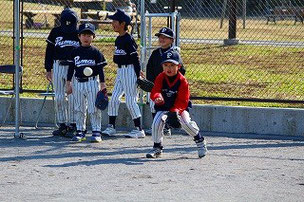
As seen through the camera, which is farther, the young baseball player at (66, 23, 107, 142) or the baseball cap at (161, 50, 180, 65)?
the young baseball player at (66, 23, 107, 142)

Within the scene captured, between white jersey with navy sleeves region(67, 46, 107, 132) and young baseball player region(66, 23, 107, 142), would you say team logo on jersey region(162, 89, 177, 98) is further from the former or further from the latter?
white jersey with navy sleeves region(67, 46, 107, 132)

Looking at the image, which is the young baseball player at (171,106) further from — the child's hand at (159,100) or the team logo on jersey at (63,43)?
the team logo on jersey at (63,43)

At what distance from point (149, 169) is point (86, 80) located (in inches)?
95.5

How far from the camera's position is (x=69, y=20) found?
12180mm

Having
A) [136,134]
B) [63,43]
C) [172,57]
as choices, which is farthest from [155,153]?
[63,43]

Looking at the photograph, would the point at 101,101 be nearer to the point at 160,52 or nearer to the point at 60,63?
the point at 60,63

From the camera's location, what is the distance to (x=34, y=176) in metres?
9.39

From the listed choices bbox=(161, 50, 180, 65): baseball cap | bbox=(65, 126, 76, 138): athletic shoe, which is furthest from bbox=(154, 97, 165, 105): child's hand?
bbox=(65, 126, 76, 138): athletic shoe

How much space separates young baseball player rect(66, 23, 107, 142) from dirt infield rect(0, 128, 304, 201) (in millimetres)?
303

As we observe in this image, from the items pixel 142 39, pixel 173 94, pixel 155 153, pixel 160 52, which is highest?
pixel 142 39

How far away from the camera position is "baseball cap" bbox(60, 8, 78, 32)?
479 inches

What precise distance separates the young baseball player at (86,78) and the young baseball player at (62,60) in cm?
29

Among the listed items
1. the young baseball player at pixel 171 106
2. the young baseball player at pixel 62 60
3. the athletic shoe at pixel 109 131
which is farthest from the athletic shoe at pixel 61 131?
the young baseball player at pixel 171 106

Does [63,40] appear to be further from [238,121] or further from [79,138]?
[238,121]
